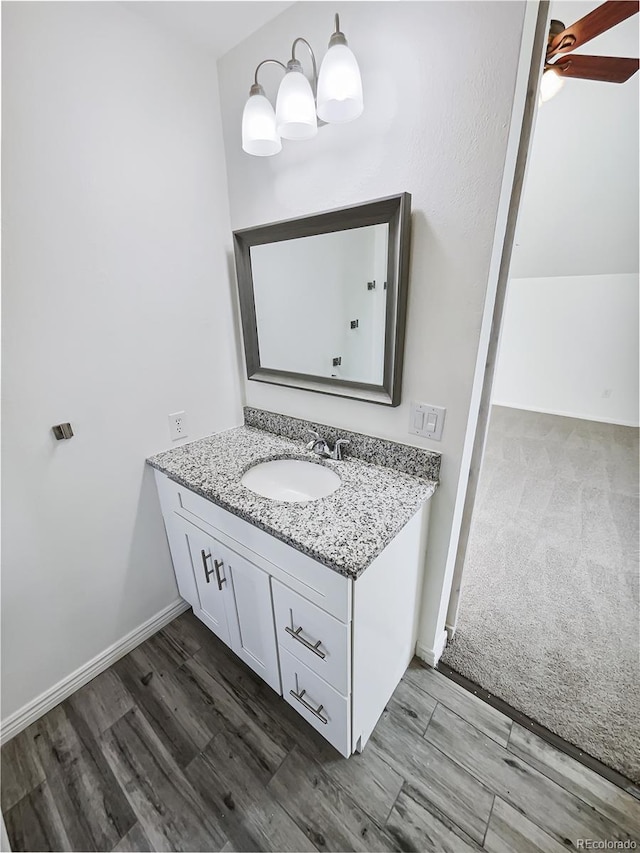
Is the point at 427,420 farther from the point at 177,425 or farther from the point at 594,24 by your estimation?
the point at 594,24

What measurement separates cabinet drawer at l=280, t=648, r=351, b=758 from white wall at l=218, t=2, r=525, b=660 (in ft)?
1.73

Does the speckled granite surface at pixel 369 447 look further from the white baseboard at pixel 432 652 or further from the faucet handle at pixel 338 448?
the white baseboard at pixel 432 652

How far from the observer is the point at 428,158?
36.9 inches

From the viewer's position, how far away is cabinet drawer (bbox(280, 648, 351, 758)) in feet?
3.29

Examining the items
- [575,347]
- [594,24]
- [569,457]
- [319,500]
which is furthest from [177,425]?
[575,347]

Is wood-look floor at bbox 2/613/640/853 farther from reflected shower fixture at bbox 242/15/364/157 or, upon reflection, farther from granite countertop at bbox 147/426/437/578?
reflected shower fixture at bbox 242/15/364/157

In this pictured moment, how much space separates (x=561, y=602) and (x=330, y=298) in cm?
191

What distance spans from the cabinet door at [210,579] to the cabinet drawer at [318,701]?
0.33 metres

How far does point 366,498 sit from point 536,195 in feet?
12.1

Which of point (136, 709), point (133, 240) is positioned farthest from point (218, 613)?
point (133, 240)

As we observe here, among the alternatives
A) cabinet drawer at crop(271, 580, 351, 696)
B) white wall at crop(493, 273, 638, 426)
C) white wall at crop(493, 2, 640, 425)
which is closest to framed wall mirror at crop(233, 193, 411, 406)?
cabinet drawer at crop(271, 580, 351, 696)

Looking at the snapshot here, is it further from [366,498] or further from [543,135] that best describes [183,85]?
[543,135]

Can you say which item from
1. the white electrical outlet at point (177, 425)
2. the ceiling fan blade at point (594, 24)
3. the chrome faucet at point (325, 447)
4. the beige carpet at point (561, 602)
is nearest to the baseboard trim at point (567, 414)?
the beige carpet at point (561, 602)

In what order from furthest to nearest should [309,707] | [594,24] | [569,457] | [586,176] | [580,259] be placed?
[580,259]
[569,457]
[586,176]
[594,24]
[309,707]
